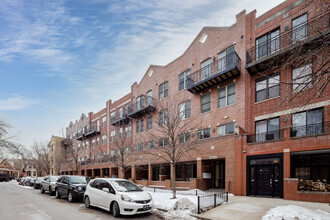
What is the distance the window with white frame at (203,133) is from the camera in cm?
2086

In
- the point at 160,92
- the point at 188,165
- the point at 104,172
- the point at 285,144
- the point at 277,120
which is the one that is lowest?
the point at 104,172

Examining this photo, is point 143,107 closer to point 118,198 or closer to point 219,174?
point 219,174

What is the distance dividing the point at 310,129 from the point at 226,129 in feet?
20.6

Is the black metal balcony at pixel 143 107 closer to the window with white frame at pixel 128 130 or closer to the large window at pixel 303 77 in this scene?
the window with white frame at pixel 128 130

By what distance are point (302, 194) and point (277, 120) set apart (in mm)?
5099

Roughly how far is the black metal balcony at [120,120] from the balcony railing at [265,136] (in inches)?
772

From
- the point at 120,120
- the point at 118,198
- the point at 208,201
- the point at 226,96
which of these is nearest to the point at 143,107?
the point at 120,120

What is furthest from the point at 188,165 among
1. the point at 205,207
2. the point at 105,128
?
the point at 105,128

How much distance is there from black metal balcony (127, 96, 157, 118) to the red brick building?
17.2 inches

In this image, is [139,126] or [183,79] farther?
[139,126]

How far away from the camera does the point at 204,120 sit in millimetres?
21312

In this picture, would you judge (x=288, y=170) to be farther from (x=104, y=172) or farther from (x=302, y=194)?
(x=104, y=172)

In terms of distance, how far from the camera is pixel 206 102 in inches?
852

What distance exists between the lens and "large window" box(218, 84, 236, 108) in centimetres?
1916
